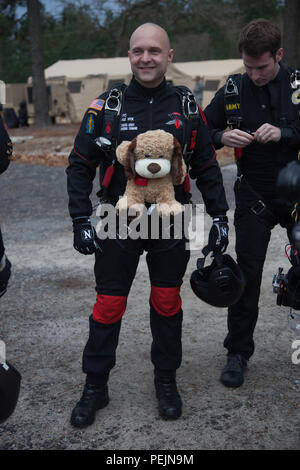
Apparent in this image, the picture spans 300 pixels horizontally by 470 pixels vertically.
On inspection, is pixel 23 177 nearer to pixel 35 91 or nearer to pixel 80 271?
pixel 80 271

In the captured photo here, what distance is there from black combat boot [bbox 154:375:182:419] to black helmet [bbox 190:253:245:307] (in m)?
0.59

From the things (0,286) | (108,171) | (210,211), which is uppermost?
(108,171)

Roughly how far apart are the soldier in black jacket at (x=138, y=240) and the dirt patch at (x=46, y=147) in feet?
33.9

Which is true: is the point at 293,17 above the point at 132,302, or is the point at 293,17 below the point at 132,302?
above

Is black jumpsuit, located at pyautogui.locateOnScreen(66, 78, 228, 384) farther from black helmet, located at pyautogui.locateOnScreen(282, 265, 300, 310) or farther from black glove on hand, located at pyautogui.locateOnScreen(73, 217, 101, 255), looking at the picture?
black helmet, located at pyautogui.locateOnScreen(282, 265, 300, 310)

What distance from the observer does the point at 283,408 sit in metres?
3.26

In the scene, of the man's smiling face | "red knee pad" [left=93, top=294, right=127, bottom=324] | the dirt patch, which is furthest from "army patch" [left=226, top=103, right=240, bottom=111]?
the dirt patch

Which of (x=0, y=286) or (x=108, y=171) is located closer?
(x=0, y=286)

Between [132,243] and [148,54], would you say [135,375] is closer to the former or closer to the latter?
[132,243]

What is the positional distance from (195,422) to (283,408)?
0.57 meters

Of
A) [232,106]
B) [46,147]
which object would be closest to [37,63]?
[46,147]

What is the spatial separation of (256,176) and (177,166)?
749 mm
